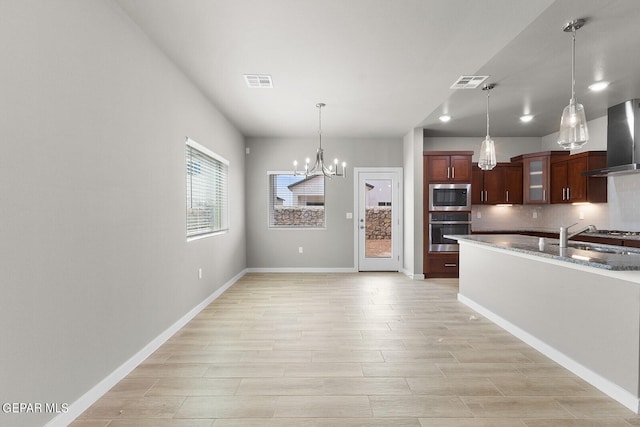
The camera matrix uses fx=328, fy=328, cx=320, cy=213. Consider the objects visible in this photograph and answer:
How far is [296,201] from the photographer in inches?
263

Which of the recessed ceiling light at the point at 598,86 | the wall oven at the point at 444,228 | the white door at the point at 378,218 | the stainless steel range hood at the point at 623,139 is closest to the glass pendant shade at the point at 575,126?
the recessed ceiling light at the point at 598,86

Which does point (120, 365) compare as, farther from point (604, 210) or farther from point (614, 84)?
point (604, 210)

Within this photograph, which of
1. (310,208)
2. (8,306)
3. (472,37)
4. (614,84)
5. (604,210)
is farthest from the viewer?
(310,208)

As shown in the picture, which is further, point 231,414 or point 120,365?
point 120,365

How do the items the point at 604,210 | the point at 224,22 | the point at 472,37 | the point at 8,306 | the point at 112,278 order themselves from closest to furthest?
the point at 8,306 < the point at 112,278 < the point at 224,22 < the point at 472,37 < the point at 604,210

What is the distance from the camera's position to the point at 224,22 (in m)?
2.61

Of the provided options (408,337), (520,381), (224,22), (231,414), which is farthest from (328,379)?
(224,22)

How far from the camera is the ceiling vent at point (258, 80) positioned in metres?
3.62

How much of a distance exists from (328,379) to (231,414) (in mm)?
725

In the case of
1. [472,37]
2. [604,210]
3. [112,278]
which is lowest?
[112,278]

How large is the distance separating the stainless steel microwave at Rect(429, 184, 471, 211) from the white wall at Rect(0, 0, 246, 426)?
452 cm

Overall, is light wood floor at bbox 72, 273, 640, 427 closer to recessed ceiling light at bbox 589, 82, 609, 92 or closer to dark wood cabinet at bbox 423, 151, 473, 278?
dark wood cabinet at bbox 423, 151, 473, 278

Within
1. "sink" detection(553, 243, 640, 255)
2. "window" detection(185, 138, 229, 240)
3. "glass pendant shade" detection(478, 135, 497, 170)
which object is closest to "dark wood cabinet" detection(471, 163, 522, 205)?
"glass pendant shade" detection(478, 135, 497, 170)

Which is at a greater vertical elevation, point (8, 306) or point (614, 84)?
point (614, 84)
